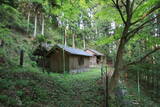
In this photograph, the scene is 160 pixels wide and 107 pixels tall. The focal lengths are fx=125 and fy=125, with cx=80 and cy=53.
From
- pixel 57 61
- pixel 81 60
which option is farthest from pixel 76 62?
pixel 57 61

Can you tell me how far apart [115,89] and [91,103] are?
1898mm

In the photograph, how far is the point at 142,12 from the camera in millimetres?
6887

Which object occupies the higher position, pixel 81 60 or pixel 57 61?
pixel 81 60

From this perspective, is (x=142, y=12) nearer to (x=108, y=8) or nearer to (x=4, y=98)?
(x=108, y=8)

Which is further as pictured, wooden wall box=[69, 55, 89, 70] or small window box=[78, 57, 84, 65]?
small window box=[78, 57, 84, 65]

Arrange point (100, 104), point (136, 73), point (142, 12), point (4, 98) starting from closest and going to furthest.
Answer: point (4, 98) < point (100, 104) < point (142, 12) < point (136, 73)

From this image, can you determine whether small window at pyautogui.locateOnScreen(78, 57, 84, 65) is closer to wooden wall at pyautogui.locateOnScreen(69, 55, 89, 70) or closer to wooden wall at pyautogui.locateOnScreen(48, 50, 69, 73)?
wooden wall at pyautogui.locateOnScreen(69, 55, 89, 70)

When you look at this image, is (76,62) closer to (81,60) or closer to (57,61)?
(81,60)

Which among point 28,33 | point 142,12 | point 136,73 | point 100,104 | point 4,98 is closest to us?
point 4,98

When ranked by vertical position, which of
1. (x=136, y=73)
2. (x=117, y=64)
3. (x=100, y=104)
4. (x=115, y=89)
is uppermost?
(x=117, y=64)

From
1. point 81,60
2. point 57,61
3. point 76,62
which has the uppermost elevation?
point 81,60

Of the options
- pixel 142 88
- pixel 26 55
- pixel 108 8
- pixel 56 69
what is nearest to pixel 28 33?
pixel 26 55

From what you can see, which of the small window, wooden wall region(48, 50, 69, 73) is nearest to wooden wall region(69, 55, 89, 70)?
the small window

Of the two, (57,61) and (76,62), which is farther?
(76,62)
